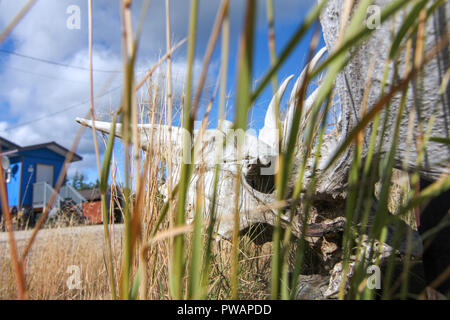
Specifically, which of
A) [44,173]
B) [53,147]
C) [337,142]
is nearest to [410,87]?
[337,142]

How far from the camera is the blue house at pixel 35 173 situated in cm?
1027

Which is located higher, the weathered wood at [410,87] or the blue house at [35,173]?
the weathered wood at [410,87]

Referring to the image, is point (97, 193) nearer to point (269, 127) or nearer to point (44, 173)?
point (44, 173)

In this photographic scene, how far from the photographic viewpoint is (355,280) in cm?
42

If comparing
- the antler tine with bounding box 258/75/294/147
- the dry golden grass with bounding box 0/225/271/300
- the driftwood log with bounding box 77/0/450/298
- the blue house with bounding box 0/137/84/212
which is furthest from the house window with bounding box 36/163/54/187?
the antler tine with bounding box 258/75/294/147

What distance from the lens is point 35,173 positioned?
440 inches

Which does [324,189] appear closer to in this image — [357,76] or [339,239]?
[339,239]

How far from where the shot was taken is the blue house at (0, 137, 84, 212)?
10273mm

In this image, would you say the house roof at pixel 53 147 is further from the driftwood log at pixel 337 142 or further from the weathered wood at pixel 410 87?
the weathered wood at pixel 410 87

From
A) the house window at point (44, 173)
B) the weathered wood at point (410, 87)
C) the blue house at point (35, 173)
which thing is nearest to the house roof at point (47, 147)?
the blue house at point (35, 173)

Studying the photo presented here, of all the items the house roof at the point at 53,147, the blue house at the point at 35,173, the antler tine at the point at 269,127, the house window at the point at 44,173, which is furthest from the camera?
the house window at the point at 44,173

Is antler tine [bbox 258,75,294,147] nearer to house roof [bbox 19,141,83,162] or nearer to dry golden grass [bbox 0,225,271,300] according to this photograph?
dry golden grass [bbox 0,225,271,300]

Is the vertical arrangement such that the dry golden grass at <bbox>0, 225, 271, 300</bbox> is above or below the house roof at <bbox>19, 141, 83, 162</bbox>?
below

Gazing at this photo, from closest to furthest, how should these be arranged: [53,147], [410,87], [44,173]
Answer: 1. [410,87]
2. [44,173]
3. [53,147]
